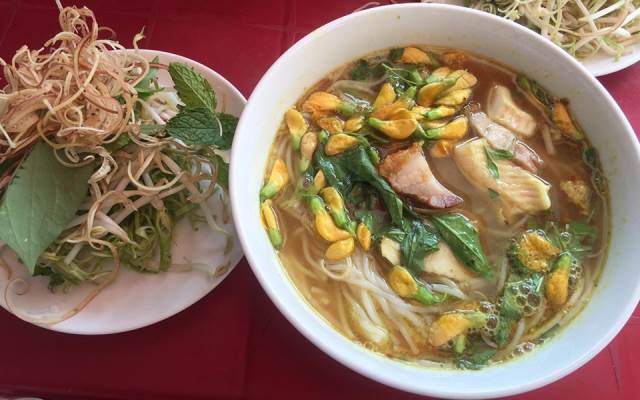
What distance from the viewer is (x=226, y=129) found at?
4.60ft

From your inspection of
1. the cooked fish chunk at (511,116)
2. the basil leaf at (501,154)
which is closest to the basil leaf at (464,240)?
the basil leaf at (501,154)

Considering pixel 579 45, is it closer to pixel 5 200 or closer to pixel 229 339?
pixel 229 339

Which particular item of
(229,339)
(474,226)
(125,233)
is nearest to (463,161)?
(474,226)

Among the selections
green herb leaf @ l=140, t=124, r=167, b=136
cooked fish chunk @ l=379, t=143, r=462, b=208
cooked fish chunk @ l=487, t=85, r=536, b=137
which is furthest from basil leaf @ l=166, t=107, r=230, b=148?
cooked fish chunk @ l=487, t=85, r=536, b=137

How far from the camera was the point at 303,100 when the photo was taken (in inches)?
59.1

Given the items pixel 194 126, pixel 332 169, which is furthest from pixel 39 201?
pixel 332 169

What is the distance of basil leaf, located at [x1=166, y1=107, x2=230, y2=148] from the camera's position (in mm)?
1352

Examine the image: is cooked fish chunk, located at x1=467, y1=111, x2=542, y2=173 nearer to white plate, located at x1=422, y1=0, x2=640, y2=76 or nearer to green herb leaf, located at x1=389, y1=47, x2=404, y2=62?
green herb leaf, located at x1=389, y1=47, x2=404, y2=62

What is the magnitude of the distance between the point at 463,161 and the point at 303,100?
0.47 m

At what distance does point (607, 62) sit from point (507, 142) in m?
0.63

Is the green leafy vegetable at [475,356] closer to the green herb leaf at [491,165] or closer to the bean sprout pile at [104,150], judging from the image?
the green herb leaf at [491,165]

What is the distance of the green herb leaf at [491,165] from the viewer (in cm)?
143

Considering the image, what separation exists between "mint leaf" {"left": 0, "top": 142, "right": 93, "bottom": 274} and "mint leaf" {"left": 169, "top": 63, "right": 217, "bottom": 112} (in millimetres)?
323

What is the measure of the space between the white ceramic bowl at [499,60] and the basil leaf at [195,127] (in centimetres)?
12
